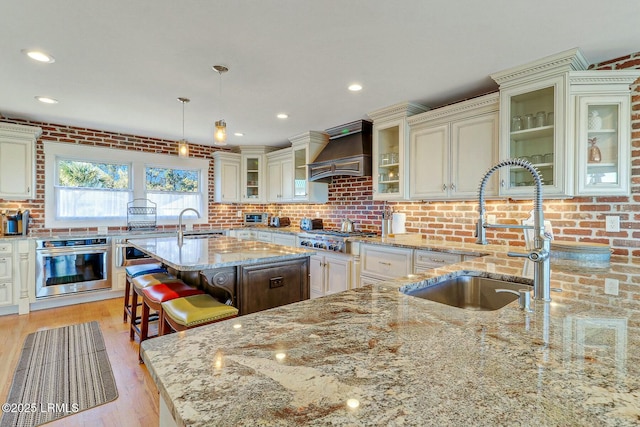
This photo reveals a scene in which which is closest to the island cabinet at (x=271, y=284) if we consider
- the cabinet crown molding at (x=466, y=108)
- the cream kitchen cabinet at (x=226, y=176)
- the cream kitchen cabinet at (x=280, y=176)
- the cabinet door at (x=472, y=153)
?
the cabinet door at (x=472, y=153)

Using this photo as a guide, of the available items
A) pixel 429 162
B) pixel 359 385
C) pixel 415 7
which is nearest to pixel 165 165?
pixel 429 162

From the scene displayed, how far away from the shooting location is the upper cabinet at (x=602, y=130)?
2.14 metres

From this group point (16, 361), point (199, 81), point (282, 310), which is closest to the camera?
point (282, 310)

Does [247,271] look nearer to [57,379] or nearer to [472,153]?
[57,379]

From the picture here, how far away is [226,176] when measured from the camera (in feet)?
17.4

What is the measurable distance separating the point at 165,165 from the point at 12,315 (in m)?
2.60

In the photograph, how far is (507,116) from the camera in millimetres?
2502

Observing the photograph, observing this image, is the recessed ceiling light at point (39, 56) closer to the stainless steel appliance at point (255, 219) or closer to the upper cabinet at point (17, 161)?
the upper cabinet at point (17, 161)

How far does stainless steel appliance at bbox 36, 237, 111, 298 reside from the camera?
365 centimetres

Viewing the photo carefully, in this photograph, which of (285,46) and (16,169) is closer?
(285,46)

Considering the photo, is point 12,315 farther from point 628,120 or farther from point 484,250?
point 628,120

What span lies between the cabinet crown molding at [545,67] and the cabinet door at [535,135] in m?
0.06

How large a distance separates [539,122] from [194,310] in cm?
281

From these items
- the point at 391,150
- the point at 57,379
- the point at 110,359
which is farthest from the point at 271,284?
the point at 391,150
